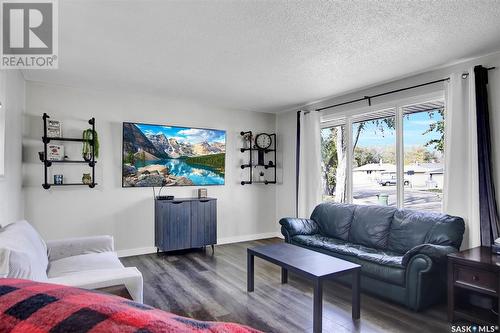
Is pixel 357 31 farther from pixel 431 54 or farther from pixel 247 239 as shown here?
pixel 247 239

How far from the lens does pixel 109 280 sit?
1.81 metres

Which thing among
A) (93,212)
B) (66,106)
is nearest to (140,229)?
(93,212)

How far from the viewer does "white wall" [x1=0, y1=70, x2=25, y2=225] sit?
2.68m

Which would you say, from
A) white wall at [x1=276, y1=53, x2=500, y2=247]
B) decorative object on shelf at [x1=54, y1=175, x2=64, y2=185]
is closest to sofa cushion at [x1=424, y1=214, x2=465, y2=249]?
white wall at [x1=276, y1=53, x2=500, y2=247]

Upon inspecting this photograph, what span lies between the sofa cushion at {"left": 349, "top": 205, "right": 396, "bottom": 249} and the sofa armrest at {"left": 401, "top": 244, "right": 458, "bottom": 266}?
28.7 inches

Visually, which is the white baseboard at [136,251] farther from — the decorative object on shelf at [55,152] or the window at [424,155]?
the window at [424,155]

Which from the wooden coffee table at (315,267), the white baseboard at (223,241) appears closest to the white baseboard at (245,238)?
the white baseboard at (223,241)

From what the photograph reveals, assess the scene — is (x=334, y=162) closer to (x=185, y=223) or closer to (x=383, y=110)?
(x=383, y=110)

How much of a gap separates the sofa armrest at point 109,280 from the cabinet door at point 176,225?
7.96ft

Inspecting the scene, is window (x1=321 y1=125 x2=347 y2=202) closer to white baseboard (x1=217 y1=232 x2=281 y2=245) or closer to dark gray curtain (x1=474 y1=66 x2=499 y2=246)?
white baseboard (x1=217 y1=232 x2=281 y2=245)

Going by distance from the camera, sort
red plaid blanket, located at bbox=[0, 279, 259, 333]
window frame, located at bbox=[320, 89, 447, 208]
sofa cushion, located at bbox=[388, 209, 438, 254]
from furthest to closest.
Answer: window frame, located at bbox=[320, 89, 447, 208] → sofa cushion, located at bbox=[388, 209, 438, 254] → red plaid blanket, located at bbox=[0, 279, 259, 333]

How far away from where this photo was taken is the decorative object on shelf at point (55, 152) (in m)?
3.88

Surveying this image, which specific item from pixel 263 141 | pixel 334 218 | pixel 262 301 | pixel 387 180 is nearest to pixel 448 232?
pixel 387 180

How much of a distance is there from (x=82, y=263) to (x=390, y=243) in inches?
125
